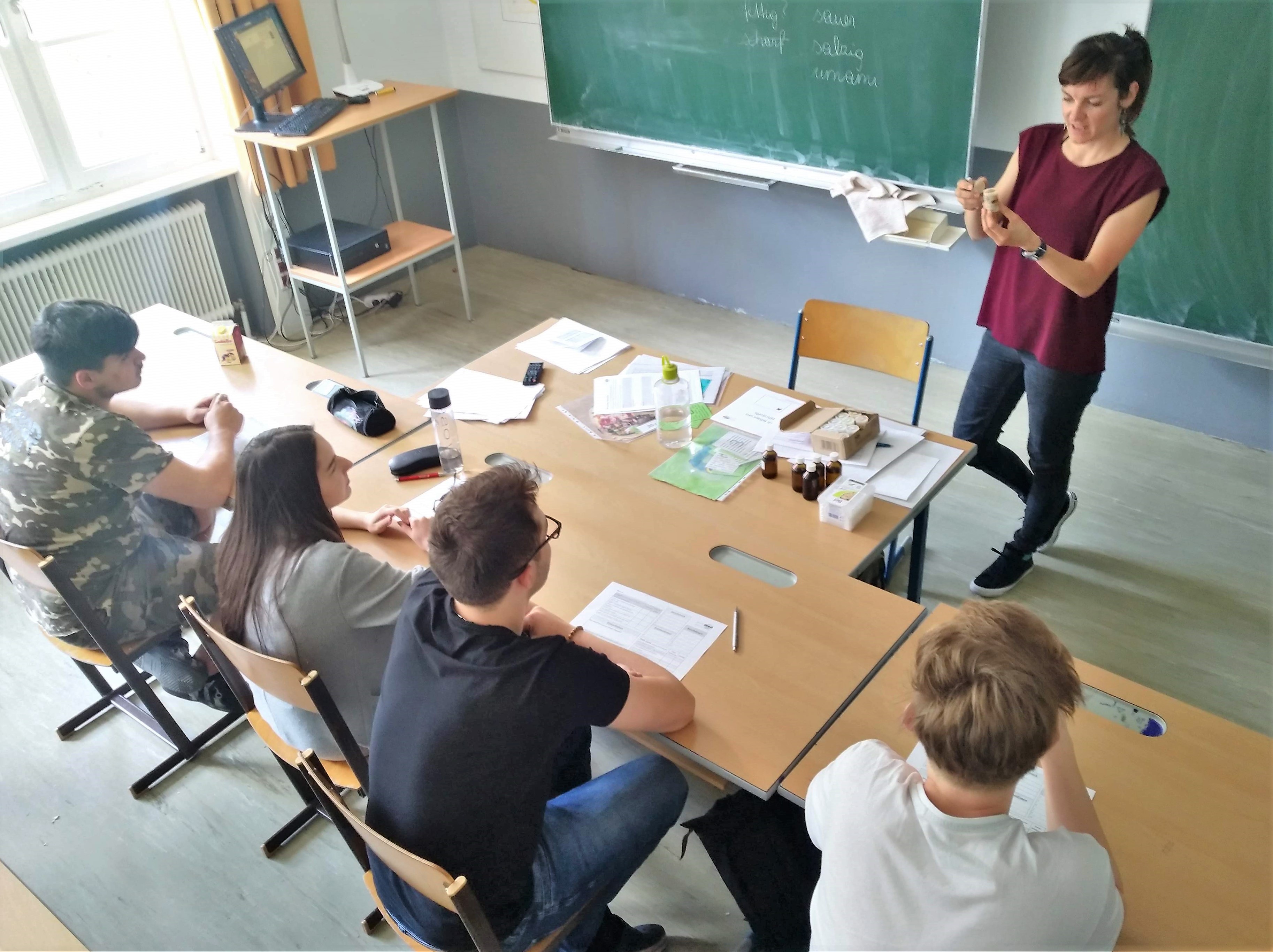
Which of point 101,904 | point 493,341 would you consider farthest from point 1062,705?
point 493,341

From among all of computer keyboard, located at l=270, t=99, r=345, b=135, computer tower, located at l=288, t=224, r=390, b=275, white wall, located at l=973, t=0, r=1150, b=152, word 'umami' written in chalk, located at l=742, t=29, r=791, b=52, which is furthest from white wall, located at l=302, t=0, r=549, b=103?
white wall, located at l=973, t=0, r=1150, b=152

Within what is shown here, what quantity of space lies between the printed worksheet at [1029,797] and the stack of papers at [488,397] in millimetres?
1463

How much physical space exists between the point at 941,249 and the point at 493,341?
2.12 meters

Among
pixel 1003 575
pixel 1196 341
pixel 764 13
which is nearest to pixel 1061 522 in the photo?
pixel 1003 575

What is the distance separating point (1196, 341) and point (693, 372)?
1.87 meters

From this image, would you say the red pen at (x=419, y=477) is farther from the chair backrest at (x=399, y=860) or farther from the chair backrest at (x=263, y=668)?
the chair backrest at (x=399, y=860)

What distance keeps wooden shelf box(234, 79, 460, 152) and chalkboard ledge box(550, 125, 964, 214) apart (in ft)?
2.22

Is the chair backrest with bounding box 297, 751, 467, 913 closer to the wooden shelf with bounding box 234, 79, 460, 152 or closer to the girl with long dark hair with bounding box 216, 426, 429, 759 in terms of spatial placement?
the girl with long dark hair with bounding box 216, 426, 429, 759

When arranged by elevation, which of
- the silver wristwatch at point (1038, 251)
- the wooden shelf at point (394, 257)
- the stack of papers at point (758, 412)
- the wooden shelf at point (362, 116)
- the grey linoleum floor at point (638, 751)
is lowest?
the grey linoleum floor at point (638, 751)

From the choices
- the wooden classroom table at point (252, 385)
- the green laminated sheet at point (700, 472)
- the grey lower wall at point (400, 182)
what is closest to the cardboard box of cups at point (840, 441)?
the green laminated sheet at point (700, 472)

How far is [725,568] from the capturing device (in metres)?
2.05

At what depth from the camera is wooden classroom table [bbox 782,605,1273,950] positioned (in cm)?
135

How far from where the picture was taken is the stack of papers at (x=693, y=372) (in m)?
2.65

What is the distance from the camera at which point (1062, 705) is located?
1222 mm
